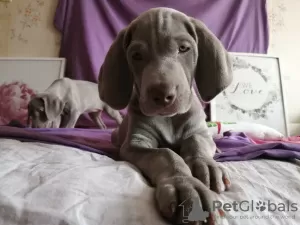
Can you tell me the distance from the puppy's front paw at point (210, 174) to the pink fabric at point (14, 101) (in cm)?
196

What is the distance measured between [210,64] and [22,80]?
1.92 metres

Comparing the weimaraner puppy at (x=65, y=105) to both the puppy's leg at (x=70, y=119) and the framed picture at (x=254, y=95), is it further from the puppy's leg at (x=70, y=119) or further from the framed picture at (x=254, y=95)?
the framed picture at (x=254, y=95)

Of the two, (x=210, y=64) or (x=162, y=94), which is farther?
(x=210, y=64)

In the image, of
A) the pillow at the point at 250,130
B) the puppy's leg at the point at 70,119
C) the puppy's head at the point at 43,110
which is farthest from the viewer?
the puppy's leg at the point at 70,119

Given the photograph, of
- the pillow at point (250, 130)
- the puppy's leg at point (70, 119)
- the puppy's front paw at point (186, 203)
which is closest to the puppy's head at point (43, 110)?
the puppy's leg at point (70, 119)

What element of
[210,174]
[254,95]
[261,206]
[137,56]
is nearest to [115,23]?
[254,95]

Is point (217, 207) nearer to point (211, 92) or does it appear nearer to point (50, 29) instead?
point (211, 92)

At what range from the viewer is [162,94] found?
76 cm

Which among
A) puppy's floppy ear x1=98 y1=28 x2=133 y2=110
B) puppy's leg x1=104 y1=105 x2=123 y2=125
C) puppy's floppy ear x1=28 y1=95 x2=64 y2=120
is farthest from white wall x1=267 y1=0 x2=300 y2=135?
puppy's floppy ear x1=98 y1=28 x2=133 y2=110

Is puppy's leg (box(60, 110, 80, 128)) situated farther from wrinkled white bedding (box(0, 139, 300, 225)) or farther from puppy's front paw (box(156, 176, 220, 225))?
puppy's front paw (box(156, 176, 220, 225))

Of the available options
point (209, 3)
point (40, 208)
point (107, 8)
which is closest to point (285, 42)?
point (209, 3)

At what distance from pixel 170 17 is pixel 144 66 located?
0.16m

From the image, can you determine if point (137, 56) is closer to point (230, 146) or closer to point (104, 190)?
point (104, 190)

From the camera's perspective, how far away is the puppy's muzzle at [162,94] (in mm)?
752
